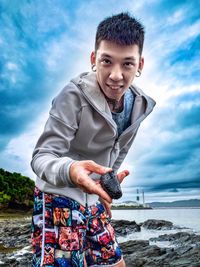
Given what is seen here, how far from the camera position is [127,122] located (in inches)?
158

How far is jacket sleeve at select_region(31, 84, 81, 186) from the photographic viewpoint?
3.07 meters

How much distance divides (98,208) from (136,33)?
1.77 metres

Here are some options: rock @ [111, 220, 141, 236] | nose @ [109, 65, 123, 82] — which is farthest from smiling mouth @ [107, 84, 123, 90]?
rock @ [111, 220, 141, 236]

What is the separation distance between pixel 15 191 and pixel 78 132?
6355cm

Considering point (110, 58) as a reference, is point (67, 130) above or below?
below

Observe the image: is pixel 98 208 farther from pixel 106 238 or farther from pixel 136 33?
pixel 136 33

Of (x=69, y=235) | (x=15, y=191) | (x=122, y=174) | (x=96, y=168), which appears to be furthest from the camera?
(x=15, y=191)

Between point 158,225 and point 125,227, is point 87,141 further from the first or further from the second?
point 158,225

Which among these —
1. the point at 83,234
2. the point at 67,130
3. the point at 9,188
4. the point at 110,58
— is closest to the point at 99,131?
the point at 67,130

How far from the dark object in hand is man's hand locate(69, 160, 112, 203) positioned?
36mm

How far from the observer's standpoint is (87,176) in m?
2.39

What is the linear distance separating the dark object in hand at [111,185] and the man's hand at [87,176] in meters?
0.04

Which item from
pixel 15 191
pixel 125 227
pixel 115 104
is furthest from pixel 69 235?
pixel 15 191

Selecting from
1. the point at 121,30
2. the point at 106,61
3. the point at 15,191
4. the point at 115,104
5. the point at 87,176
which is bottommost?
the point at 87,176
